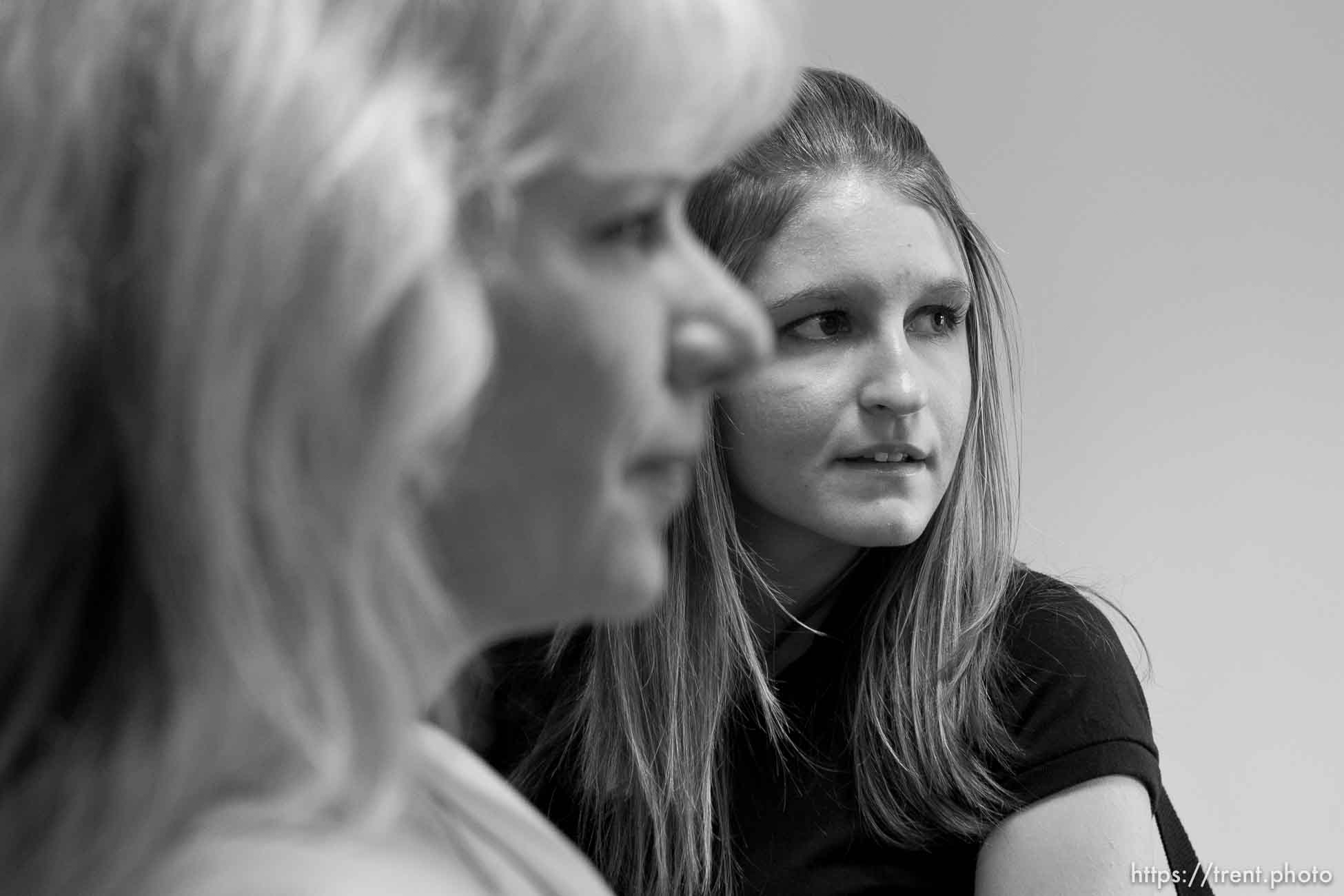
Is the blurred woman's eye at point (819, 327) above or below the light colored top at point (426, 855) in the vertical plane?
above

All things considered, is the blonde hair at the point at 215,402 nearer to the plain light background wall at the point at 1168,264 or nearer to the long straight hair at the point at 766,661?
the long straight hair at the point at 766,661

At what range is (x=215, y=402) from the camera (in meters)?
0.34

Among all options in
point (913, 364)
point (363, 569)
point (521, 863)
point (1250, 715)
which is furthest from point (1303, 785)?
point (363, 569)

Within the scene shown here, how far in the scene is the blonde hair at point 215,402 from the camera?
1.14ft

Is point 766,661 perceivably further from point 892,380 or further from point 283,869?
point 283,869

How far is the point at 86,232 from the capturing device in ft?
1.18

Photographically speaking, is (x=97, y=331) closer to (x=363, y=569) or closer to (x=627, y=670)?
(x=363, y=569)

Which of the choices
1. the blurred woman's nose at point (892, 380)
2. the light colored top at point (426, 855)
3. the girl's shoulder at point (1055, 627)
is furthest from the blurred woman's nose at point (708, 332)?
the girl's shoulder at point (1055, 627)

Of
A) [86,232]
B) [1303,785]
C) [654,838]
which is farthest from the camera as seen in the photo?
[1303,785]

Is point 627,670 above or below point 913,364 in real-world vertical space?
below

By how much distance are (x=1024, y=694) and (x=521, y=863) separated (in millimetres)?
592

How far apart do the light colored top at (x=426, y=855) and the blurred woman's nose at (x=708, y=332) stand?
0.46ft

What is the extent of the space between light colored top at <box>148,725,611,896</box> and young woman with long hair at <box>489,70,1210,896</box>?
459 mm

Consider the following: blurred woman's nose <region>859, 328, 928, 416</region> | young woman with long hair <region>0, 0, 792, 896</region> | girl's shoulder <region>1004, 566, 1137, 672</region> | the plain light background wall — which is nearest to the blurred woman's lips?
young woman with long hair <region>0, 0, 792, 896</region>
